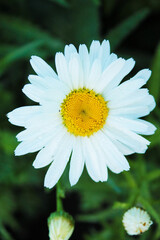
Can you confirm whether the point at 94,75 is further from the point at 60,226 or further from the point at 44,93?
the point at 60,226

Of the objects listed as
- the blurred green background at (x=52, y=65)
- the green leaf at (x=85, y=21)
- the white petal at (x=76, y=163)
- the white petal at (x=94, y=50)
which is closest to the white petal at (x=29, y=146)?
the white petal at (x=76, y=163)

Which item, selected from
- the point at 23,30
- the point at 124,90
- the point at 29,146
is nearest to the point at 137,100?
the point at 124,90

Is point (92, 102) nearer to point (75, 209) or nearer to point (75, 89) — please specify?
point (75, 89)

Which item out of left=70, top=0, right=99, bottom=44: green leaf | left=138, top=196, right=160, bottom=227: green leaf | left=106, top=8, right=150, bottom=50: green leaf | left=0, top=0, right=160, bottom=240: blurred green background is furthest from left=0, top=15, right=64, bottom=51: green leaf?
left=138, top=196, right=160, bottom=227: green leaf

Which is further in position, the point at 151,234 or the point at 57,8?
the point at 57,8

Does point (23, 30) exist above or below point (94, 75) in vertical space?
above

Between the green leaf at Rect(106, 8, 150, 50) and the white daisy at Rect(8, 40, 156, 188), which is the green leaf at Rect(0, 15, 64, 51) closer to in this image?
the green leaf at Rect(106, 8, 150, 50)

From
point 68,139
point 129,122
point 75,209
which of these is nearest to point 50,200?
point 75,209
